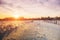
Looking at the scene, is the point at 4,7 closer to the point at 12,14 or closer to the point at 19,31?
the point at 12,14

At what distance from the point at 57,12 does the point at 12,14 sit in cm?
47

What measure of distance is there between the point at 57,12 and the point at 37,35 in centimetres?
32

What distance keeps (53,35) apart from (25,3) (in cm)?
44

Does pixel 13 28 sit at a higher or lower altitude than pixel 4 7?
lower

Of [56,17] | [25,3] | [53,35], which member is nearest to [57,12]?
[56,17]

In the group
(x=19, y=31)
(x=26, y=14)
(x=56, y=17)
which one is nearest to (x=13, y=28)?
(x=19, y=31)

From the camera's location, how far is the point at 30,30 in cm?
153

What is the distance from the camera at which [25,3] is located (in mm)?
1553

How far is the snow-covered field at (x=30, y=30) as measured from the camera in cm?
151

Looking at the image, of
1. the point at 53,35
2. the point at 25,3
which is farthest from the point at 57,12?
the point at 25,3

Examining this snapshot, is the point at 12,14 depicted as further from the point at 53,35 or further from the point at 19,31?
the point at 53,35

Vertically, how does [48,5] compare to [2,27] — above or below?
above

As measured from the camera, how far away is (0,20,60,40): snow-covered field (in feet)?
4.95

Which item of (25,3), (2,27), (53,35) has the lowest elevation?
(53,35)
